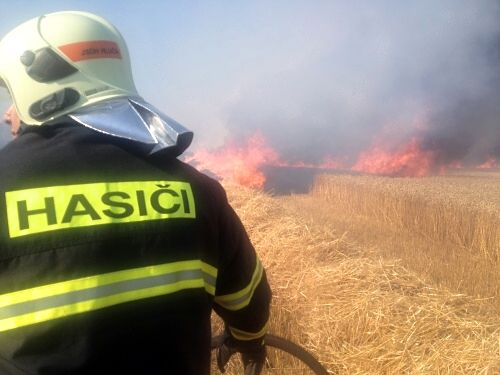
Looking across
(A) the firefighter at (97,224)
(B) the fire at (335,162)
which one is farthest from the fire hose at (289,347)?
(B) the fire at (335,162)

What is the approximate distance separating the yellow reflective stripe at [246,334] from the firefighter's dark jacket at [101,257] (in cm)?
51

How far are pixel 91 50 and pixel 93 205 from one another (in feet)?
2.25

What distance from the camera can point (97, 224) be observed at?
1088mm

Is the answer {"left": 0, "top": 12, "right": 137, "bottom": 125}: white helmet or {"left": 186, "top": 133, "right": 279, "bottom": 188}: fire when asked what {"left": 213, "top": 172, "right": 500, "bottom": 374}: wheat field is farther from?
{"left": 186, "top": 133, "right": 279, "bottom": 188}: fire

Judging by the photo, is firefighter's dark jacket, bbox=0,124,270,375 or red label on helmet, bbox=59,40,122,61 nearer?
firefighter's dark jacket, bbox=0,124,270,375

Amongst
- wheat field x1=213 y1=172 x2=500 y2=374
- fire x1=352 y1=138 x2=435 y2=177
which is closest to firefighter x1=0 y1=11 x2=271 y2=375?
wheat field x1=213 y1=172 x2=500 y2=374

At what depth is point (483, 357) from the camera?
3092 millimetres

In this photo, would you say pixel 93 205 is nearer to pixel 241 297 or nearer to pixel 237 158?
pixel 241 297

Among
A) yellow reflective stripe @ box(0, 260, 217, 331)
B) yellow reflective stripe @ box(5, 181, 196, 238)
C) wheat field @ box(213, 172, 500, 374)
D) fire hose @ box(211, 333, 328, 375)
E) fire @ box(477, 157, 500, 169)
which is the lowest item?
fire @ box(477, 157, 500, 169)

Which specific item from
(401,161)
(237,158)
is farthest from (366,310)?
(237,158)

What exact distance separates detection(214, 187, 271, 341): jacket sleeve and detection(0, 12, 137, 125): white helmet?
636 mm

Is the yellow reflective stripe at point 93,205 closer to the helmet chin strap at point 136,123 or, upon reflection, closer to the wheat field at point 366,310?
the helmet chin strap at point 136,123

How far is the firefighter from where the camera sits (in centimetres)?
101

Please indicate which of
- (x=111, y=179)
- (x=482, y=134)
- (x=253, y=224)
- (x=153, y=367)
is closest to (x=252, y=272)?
(x=153, y=367)
